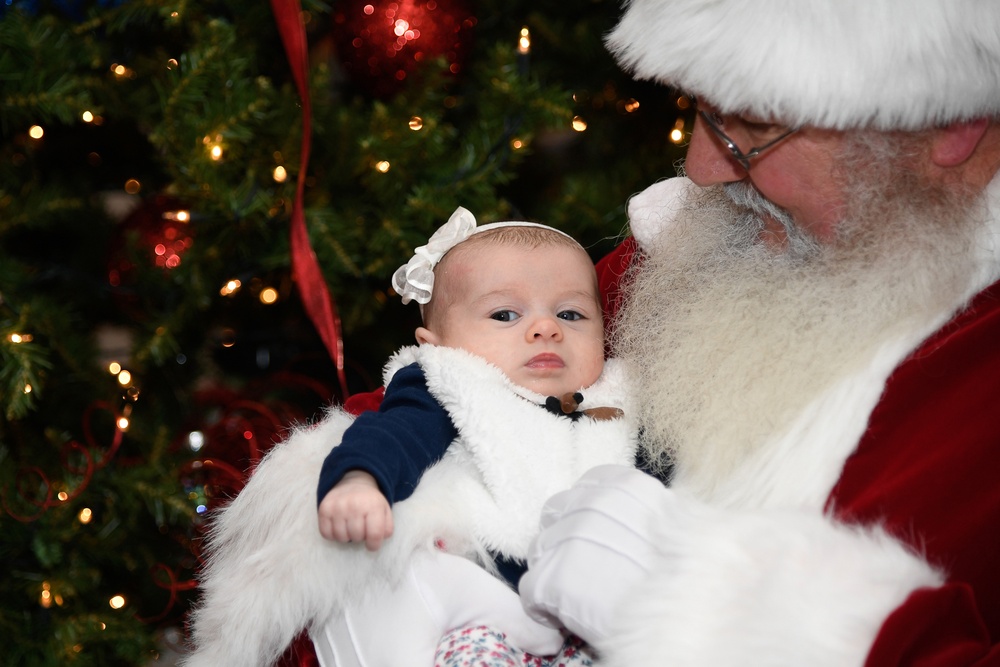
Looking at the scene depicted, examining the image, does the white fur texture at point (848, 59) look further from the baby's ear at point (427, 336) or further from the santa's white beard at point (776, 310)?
the baby's ear at point (427, 336)

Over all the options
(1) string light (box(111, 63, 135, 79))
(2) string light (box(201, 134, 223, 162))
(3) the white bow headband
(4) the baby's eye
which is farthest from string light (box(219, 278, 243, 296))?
(4) the baby's eye

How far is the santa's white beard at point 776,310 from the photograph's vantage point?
4.55 ft

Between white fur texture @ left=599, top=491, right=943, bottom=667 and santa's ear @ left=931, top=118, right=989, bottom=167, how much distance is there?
1.91ft

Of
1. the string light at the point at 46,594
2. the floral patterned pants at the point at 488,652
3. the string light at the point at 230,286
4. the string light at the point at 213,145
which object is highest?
the string light at the point at 213,145

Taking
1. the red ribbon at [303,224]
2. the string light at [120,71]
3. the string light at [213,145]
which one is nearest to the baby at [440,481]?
the red ribbon at [303,224]

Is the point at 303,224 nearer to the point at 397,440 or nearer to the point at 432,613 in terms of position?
the point at 397,440

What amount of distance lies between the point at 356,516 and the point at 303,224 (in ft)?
3.84

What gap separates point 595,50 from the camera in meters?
2.81

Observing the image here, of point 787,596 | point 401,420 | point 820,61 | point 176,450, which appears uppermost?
point 820,61

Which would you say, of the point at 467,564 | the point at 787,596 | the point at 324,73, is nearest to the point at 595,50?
the point at 324,73

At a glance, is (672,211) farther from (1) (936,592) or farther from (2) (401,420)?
(1) (936,592)

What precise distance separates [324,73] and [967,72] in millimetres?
1654

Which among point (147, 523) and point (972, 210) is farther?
point (147, 523)

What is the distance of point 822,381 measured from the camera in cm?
140
